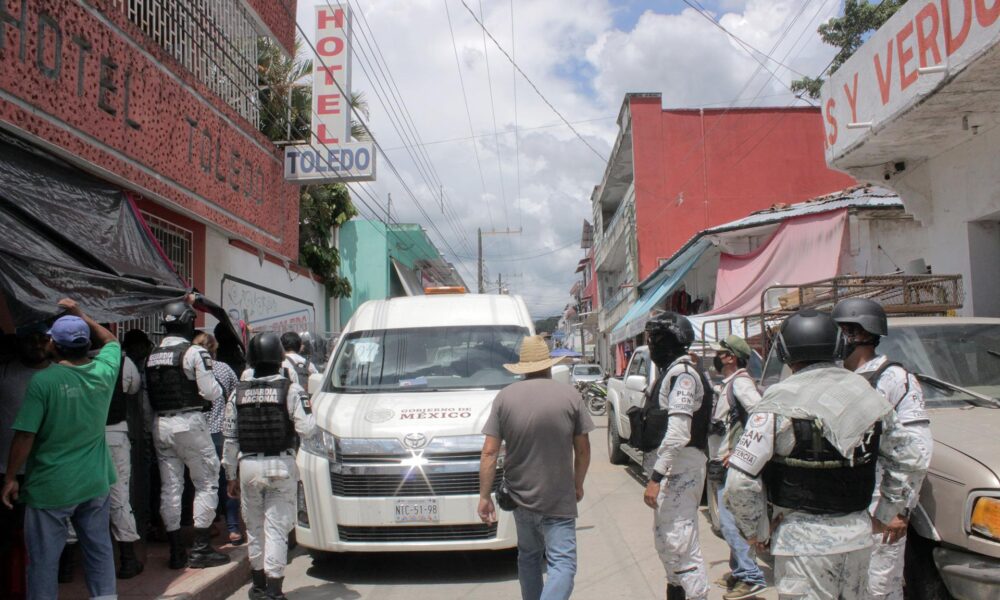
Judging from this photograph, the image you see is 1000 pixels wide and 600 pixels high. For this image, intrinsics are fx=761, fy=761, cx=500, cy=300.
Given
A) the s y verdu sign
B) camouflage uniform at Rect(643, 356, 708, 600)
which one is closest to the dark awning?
camouflage uniform at Rect(643, 356, 708, 600)

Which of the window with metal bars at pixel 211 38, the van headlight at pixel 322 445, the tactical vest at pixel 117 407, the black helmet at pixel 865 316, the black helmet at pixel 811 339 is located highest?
the window with metal bars at pixel 211 38

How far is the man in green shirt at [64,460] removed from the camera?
13.3ft

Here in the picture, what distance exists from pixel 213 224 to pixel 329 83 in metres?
4.93

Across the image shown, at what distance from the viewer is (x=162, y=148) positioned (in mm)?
8781

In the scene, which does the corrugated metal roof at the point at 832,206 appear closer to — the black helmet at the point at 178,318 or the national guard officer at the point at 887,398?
the national guard officer at the point at 887,398

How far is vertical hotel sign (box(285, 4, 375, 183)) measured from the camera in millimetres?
13203

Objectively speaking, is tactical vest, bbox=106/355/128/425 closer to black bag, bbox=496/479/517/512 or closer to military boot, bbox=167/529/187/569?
military boot, bbox=167/529/187/569

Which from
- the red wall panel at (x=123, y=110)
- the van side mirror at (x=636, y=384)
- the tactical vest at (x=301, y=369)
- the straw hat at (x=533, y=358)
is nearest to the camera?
the straw hat at (x=533, y=358)

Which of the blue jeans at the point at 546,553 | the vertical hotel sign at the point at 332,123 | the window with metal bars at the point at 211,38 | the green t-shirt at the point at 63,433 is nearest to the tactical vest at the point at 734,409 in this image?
the blue jeans at the point at 546,553

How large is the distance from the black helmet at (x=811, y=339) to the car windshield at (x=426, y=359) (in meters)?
3.40

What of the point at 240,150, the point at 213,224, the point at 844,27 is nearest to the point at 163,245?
the point at 213,224

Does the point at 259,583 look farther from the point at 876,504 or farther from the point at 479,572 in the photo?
the point at 876,504

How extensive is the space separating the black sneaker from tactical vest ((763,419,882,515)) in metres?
2.31

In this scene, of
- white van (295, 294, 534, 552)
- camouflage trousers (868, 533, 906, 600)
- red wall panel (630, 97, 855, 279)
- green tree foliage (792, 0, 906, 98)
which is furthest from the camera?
red wall panel (630, 97, 855, 279)
